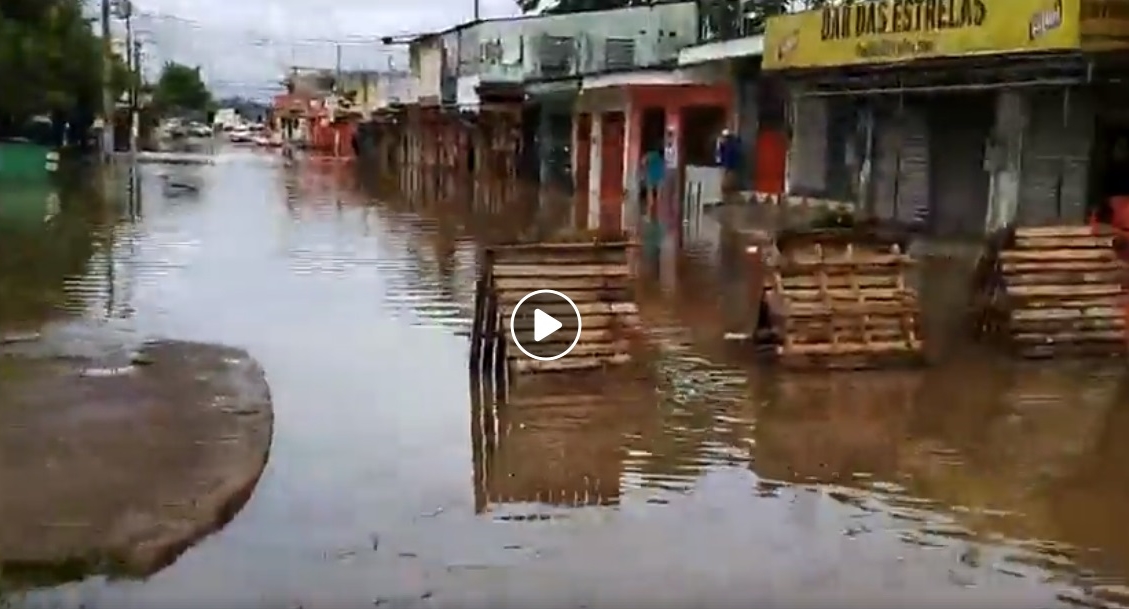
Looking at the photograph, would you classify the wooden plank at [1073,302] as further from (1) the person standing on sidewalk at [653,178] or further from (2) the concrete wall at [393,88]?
(2) the concrete wall at [393,88]

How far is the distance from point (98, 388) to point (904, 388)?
5.90m

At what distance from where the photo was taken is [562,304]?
12.2 m

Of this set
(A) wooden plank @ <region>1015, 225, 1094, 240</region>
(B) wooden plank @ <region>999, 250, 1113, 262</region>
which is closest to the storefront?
(A) wooden plank @ <region>1015, 225, 1094, 240</region>

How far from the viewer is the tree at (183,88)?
156750 mm

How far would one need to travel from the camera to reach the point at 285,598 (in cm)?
691

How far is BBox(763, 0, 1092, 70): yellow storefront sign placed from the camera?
18.8m

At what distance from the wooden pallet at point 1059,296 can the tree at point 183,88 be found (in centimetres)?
14412

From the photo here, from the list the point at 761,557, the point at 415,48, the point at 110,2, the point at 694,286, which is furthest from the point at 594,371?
the point at 415,48

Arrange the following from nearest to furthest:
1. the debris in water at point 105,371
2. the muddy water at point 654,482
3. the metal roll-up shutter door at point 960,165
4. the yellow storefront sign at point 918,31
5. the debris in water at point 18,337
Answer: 1. the muddy water at point 654,482
2. the debris in water at point 105,371
3. the debris in water at point 18,337
4. the yellow storefront sign at point 918,31
5. the metal roll-up shutter door at point 960,165

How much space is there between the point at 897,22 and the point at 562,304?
11.9 metres

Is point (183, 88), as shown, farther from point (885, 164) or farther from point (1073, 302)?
point (1073, 302)

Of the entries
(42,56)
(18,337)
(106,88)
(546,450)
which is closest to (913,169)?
(18,337)

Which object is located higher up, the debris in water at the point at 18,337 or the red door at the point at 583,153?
the red door at the point at 583,153
